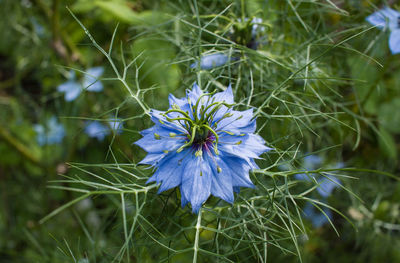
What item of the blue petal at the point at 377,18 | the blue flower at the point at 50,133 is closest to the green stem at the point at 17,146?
the blue flower at the point at 50,133

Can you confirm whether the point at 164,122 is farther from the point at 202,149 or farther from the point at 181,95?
the point at 181,95

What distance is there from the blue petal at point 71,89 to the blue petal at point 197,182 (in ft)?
4.22

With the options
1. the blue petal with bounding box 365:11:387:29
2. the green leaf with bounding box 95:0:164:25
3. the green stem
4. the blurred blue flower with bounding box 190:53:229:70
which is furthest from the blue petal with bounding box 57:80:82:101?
the blue petal with bounding box 365:11:387:29

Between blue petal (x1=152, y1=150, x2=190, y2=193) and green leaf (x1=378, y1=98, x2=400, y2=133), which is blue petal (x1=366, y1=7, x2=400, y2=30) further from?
blue petal (x1=152, y1=150, x2=190, y2=193)

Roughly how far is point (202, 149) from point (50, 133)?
1564 millimetres

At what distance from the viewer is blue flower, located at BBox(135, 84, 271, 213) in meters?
0.90

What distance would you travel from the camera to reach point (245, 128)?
0.97m

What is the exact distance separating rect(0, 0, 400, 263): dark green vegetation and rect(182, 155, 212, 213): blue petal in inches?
7.9

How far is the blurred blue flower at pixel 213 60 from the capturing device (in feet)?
4.18

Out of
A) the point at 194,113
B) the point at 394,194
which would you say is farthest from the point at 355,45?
the point at 194,113

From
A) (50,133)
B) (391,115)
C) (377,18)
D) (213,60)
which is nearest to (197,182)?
(213,60)

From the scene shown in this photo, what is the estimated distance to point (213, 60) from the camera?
4.22 ft

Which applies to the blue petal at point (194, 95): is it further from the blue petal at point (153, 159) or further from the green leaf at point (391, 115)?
the green leaf at point (391, 115)

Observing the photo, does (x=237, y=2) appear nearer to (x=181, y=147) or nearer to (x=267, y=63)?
(x=267, y=63)
